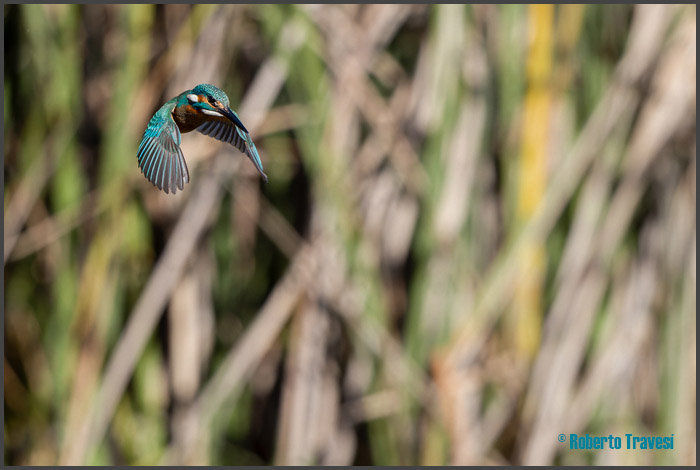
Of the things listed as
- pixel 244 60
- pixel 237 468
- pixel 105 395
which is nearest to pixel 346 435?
pixel 237 468

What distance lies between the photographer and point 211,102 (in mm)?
222

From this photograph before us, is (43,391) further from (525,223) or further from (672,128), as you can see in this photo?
(672,128)

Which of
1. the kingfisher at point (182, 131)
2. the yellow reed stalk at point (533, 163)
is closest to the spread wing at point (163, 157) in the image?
the kingfisher at point (182, 131)

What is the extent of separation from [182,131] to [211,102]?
0.01 metres

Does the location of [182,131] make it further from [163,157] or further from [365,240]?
[365,240]

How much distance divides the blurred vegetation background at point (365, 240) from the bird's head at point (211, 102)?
0.50 metres

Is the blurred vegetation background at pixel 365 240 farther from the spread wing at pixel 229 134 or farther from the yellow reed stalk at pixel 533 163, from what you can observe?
the spread wing at pixel 229 134

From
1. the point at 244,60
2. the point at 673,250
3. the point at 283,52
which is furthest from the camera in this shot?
the point at 673,250

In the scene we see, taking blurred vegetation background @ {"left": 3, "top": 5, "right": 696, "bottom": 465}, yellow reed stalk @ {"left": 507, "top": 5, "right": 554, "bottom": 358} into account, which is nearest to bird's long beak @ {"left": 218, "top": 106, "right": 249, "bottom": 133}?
blurred vegetation background @ {"left": 3, "top": 5, "right": 696, "bottom": 465}

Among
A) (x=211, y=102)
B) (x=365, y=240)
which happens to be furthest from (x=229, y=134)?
(x=365, y=240)

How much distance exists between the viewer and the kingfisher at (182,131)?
182 millimetres

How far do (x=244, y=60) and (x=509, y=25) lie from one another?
0.29 metres

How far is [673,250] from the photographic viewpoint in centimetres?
94

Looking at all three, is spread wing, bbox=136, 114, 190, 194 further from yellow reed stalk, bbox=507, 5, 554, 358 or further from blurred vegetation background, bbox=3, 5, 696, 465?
yellow reed stalk, bbox=507, 5, 554, 358
